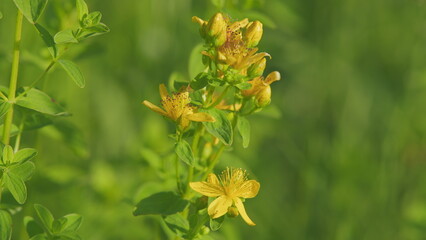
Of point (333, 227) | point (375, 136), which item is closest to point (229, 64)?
point (333, 227)

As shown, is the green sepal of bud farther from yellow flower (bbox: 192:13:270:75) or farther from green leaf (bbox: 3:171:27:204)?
green leaf (bbox: 3:171:27:204)

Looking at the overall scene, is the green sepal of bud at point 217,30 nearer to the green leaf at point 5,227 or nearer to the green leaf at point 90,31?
the green leaf at point 90,31

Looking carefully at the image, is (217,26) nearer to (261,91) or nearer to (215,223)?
(261,91)

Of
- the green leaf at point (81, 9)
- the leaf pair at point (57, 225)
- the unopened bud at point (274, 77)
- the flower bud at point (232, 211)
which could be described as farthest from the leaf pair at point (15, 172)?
the unopened bud at point (274, 77)

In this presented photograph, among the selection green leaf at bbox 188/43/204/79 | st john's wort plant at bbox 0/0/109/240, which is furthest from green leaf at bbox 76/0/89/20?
green leaf at bbox 188/43/204/79

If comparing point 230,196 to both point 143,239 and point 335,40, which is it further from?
point 335,40

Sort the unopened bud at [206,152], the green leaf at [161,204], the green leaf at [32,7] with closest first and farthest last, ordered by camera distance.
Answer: the green leaf at [32,7]
the green leaf at [161,204]
the unopened bud at [206,152]
